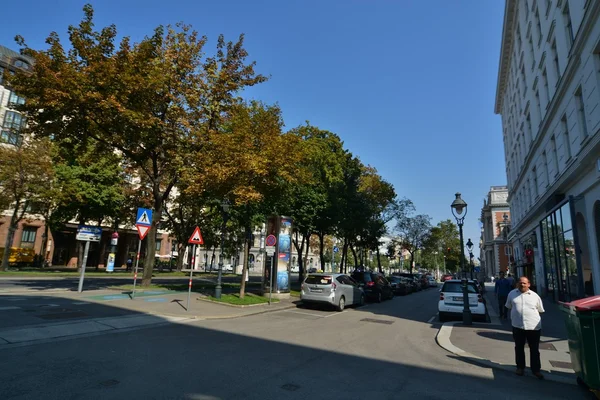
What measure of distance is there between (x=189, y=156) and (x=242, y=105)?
180 inches

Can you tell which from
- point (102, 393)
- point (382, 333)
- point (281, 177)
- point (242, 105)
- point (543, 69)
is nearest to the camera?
point (102, 393)

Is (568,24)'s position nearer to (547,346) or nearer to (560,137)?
(560,137)

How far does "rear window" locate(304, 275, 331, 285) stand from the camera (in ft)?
52.4

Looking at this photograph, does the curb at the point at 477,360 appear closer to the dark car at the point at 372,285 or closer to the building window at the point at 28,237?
the dark car at the point at 372,285

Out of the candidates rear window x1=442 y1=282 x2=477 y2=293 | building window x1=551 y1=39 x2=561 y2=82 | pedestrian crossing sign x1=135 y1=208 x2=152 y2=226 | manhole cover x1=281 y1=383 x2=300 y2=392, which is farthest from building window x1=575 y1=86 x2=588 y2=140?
pedestrian crossing sign x1=135 y1=208 x2=152 y2=226

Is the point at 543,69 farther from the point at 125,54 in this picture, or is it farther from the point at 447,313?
the point at 125,54

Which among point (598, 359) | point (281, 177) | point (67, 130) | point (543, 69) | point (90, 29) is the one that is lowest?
point (598, 359)

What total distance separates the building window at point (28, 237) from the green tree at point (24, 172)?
17075 millimetres

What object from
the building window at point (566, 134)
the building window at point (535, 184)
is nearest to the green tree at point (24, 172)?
the building window at point (566, 134)

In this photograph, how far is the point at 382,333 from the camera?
10766 millimetres

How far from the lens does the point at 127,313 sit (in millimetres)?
11227

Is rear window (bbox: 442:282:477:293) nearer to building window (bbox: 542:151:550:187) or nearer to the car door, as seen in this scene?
the car door

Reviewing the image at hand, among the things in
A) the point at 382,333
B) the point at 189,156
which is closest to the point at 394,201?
the point at 189,156

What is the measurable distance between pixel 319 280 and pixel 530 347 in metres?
10.3
